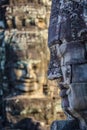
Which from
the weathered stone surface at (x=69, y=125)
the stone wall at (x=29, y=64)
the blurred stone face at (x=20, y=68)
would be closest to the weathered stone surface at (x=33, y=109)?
the stone wall at (x=29, y=64)

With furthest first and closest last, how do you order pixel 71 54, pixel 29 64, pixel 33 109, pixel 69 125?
pixel 29 64 → pixel 33 109 → pixel 69 125 → pixel 71 54

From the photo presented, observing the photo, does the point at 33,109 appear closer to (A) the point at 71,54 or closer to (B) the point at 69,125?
(B) the point at 69,125

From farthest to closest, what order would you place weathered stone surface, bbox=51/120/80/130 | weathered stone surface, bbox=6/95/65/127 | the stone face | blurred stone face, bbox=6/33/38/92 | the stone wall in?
1. blurred stone face, bbox=6/33/38/92
2. the stone wall
3. weathered stone surface, bbox=6/95/65/127
4. weathered stone surface, bbox=51/120/80/130
5. the stone face

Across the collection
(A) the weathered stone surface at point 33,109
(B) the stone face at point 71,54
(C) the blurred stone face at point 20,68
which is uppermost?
(B) the stone face at point 71,54

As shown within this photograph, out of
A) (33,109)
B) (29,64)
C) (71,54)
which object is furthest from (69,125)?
(29,64)

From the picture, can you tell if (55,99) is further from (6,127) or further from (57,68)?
(57,68)

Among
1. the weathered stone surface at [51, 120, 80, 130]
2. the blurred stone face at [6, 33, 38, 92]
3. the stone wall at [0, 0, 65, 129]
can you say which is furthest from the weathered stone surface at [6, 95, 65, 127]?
the weathered stone surface at [51, 120, 80, 130]

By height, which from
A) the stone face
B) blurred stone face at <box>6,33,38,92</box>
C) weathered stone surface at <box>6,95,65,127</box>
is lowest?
weathered stone surface at <box>6,95,65,127</box>

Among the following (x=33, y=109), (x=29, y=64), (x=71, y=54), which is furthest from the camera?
(x=29, y=64)

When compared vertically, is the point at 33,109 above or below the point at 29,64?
below

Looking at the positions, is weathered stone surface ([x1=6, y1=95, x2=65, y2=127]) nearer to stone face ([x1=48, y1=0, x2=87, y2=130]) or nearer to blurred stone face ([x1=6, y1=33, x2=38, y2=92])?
blurred stone face ([x1=6, y1=33, x2=38, y2=92])

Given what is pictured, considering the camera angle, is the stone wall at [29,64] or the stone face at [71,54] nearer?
the stone face at [71,54]

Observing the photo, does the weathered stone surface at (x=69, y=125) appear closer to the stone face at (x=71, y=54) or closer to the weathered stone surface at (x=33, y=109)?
the stone face at (x=71, y=54)

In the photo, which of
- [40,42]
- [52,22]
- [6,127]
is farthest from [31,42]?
[52,22]
